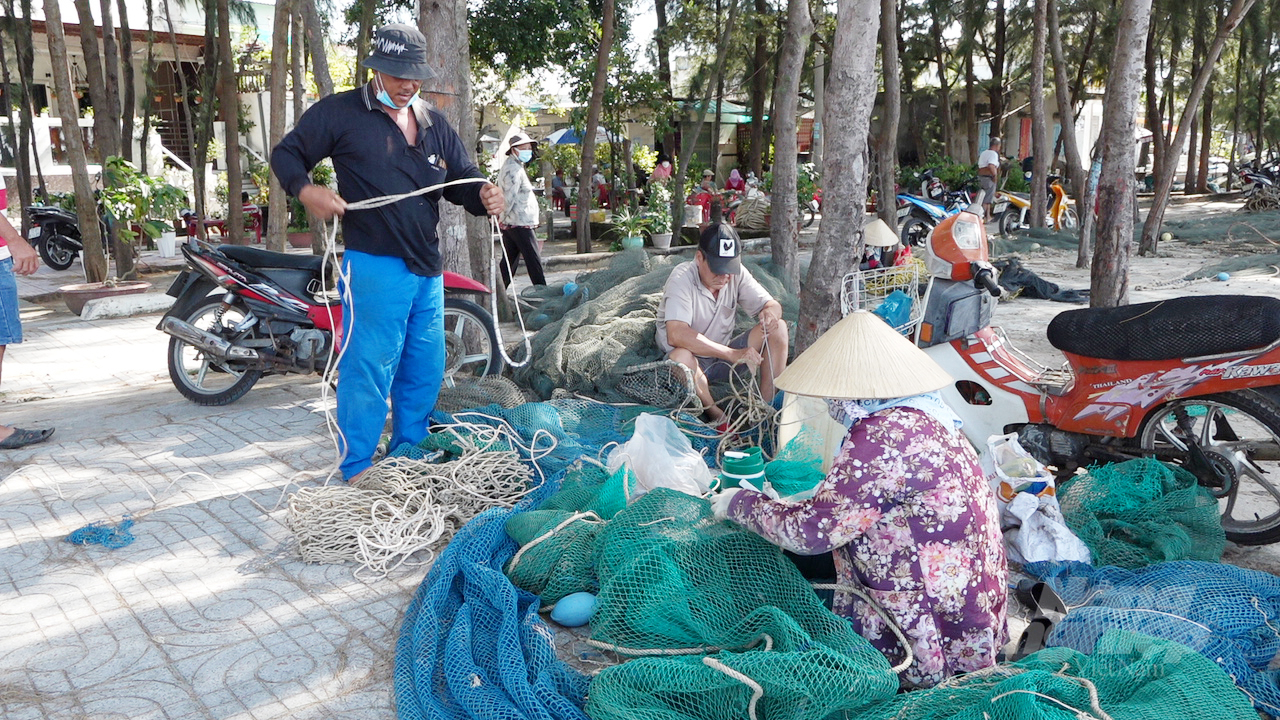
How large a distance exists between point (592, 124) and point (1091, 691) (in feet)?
40.0

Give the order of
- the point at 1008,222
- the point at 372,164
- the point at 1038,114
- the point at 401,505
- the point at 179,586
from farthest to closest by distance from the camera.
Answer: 1. the point at 1008,222
2. the point at 1038,114
3. the point at 372,164
4. the point at 401,505
5. the point at 179,586

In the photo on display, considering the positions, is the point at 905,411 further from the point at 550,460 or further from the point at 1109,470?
the point at 550,460

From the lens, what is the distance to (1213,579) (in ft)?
9.93

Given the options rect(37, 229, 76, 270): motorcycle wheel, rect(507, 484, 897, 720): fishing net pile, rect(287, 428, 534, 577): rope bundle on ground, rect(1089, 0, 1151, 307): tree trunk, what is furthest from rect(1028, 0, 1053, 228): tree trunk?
rect(37, 229, 76, 270): motorcycle wheel

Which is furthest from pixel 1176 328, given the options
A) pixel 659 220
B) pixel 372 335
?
pixel 659 220

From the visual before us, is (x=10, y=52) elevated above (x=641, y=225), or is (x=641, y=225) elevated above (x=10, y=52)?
(x=10, y=52)

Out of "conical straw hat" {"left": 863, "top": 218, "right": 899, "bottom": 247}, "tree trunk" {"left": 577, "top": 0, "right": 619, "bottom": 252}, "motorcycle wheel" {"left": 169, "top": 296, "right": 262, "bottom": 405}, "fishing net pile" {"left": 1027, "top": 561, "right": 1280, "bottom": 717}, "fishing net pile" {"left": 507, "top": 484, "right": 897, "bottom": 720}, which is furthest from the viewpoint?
"tree trunk" {"left": 577, "top": 0, "right": 619, "bottom": 252}

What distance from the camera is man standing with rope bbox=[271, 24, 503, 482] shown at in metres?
4.00

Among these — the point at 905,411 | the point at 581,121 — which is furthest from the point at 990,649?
the point at 581,121

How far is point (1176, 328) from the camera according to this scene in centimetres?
358

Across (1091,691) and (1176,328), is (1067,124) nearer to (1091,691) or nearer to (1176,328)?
(1176,328)

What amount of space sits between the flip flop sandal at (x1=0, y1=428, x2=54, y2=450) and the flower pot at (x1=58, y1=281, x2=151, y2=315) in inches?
191

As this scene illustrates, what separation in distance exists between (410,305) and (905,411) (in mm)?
2550

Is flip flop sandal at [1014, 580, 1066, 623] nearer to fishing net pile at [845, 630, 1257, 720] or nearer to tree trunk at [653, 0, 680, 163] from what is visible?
fishing net pile at [845, 630, 1257, 720]
